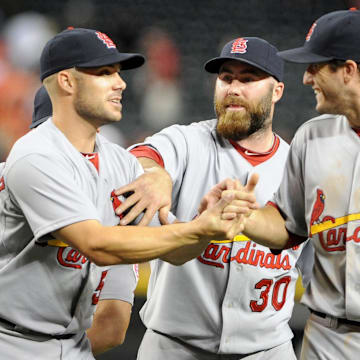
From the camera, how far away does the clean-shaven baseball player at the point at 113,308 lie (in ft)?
8.51

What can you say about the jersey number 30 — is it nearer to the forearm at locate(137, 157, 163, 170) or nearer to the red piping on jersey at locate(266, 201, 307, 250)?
the red piping on jersey at locate(266, 201, 307, 250)

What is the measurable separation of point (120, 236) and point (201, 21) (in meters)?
4.71

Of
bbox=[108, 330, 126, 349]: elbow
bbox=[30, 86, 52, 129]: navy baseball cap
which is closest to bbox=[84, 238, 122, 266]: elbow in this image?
bbox=[108, 330, 126, 349]: elbow

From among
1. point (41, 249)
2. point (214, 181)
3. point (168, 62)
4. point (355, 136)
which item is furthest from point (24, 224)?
point (168, 62)

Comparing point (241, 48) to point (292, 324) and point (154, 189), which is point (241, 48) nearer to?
point (154, 189)

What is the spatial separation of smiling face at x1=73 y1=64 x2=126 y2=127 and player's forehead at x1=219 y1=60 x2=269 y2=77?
2.50 ft

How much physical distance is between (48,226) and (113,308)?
29.2 inches

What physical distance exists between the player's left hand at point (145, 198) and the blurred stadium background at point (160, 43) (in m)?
3.41

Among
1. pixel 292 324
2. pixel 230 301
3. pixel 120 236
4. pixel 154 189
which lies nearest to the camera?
pixel 120 236

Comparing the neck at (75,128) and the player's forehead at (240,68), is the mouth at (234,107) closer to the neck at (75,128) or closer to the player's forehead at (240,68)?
the player's forehead at (240,68)

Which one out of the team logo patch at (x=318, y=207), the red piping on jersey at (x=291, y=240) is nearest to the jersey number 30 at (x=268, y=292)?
the red piping on jersey at (x=291, y=240)

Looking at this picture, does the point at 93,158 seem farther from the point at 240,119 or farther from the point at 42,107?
the point at 42,107

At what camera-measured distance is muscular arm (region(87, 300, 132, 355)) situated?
2609mm

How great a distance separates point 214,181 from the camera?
2.75m
